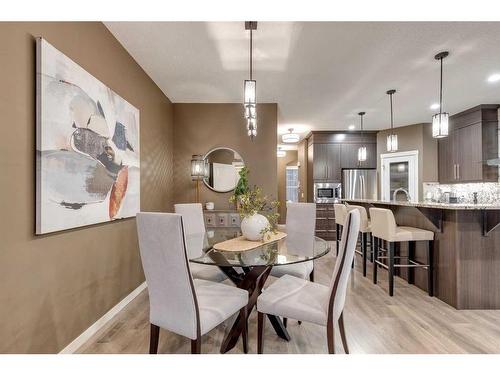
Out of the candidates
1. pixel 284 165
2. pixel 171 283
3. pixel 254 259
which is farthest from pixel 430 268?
pixel 284 165

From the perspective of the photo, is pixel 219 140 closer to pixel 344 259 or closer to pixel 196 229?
pixel 196 229

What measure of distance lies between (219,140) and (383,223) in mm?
2701

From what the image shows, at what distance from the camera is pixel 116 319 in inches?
92.5

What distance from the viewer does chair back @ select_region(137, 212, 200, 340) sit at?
1.33 m

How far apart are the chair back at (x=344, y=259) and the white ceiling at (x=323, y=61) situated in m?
1.78

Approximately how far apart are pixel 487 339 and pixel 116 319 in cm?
311

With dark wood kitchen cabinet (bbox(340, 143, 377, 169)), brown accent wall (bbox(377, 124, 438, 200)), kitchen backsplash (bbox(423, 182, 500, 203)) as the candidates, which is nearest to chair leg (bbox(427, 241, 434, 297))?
kitchen backsplash (bbox(423, 182, 500, 203))

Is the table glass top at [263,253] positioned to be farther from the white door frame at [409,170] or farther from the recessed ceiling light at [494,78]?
the white door frame at [409,170]

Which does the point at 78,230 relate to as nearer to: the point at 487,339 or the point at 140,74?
the point at 140,74

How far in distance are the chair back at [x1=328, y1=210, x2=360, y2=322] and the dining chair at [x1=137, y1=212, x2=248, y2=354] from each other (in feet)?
2.18

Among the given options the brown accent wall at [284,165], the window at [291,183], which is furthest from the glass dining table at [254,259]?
the window at [291,183]

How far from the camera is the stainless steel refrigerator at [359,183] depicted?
19.8ft

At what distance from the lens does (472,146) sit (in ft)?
15.0

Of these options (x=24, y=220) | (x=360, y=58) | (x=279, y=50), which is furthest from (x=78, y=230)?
(x=360, y=58)
